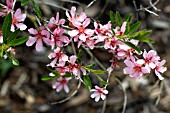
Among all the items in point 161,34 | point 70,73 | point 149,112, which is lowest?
point 149,112

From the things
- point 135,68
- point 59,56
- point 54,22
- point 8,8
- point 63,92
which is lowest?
point 63,92

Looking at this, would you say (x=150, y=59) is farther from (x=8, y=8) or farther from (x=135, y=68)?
(x=8, y=8)

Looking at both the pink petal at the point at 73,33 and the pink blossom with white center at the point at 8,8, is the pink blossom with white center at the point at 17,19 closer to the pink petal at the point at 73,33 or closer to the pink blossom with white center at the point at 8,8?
the pink blossom with white center at the point at 8,8

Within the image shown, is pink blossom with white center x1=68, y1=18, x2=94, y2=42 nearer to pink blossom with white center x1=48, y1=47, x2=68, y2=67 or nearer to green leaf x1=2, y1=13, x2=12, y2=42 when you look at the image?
pink blossom with white center x1=48, y1=47, x2=68, y2=67

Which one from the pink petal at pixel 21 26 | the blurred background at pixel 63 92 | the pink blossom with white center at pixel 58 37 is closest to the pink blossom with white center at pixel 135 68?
the pink blossom with white center at pixel 58 37

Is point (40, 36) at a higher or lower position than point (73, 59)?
higher

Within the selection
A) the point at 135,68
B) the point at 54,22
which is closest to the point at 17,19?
the point at 54,22

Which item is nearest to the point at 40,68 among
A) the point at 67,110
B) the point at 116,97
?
the point at 67,110

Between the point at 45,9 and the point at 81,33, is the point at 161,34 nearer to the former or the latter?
the point at 45,9

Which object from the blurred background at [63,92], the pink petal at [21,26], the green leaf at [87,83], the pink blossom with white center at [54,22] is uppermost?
the pink petal at [21,26]

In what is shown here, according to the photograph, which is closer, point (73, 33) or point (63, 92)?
point (73, 33)

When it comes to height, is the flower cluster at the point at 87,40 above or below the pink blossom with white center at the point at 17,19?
below
